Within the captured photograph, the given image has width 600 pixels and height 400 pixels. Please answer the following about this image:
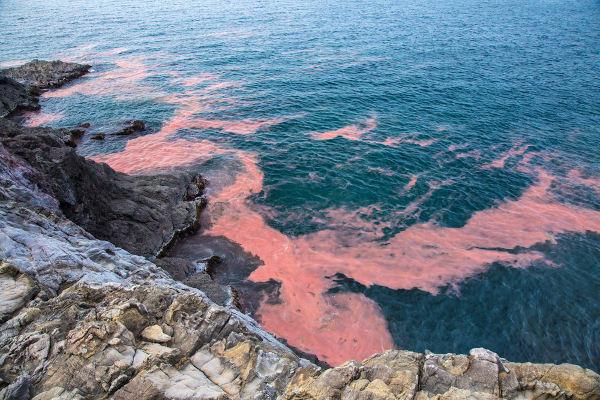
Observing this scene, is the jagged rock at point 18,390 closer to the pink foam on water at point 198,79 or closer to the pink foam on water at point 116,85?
the pink foam on water at point 116,85

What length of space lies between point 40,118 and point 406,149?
5313 cm

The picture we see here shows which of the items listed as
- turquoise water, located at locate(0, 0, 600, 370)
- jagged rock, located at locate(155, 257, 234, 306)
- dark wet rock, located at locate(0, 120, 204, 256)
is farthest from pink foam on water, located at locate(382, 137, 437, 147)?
jagged rock, located at locate(155, 257, 234, 306)

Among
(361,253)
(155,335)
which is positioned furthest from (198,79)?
(155,335)

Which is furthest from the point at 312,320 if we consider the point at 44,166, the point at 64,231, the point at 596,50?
the point at 596,50

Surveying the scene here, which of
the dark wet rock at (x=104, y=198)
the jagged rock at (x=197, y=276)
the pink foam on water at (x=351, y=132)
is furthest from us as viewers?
the pink foam on water at (x=351, y=132)

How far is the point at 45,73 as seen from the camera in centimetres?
7181

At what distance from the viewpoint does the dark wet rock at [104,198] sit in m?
27.5

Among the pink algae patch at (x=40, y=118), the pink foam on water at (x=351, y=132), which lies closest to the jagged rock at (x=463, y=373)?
the pink foam on water at (x=351, y=132)

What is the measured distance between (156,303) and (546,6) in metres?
160

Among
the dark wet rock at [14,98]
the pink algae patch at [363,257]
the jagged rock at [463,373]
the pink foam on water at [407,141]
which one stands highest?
the jagged rock at [463,373]

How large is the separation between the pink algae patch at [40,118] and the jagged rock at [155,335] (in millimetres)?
53252

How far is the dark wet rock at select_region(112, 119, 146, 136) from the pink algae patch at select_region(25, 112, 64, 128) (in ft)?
39.3

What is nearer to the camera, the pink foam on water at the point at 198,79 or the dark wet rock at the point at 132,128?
the dark wet rock at the point at 132,128

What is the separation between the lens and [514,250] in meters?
32.3
